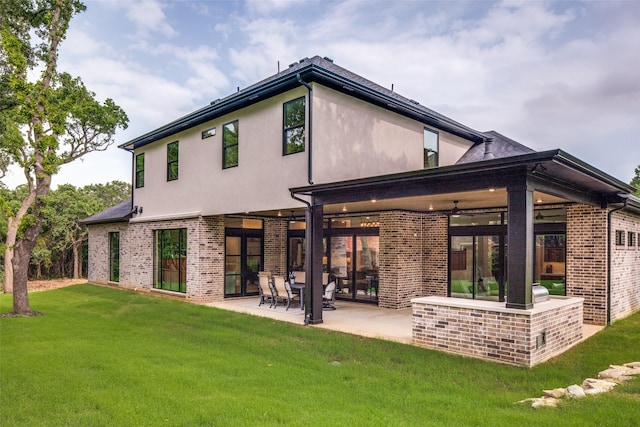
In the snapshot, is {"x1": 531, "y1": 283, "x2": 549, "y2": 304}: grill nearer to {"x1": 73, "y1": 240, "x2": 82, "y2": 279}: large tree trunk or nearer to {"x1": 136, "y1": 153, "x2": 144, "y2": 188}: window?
{"x1": 136, "y1": 153, "x2": 144, "y2": 188}: window

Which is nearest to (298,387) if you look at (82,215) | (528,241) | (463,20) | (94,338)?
(528,241)

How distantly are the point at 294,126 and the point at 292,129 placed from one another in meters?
0.10

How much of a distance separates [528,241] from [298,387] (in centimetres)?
398

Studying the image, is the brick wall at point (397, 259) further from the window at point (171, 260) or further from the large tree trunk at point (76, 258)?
the large tree trunk at point (76, 258)

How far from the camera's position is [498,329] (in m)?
6.68

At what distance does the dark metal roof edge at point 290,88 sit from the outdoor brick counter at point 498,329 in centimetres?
536

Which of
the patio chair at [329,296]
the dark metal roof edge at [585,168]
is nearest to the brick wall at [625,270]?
the dark metal roof edge at [585,168]

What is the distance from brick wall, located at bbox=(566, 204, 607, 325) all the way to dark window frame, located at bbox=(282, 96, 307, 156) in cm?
654

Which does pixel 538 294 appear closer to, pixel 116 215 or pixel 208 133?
pixel 208 133

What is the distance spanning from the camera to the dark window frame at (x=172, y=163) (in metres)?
15.1

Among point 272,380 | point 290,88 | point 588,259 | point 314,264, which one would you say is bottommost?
point 272,380

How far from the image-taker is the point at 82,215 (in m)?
23.8

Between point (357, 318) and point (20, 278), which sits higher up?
point (20, 278)

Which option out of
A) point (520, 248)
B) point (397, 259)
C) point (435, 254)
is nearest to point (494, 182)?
point (520, 248)
